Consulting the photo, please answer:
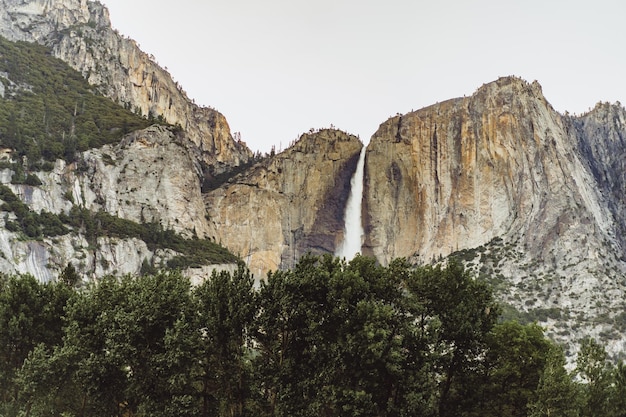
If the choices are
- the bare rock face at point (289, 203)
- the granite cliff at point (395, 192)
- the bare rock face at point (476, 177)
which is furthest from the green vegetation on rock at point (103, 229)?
the bare rock face at point (476, 177)

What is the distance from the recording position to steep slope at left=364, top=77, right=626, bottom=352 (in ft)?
297

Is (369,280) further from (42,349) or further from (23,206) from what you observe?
(23,206)

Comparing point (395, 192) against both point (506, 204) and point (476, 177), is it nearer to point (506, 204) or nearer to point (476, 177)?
point (476, 177)

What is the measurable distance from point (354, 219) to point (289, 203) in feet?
52.6

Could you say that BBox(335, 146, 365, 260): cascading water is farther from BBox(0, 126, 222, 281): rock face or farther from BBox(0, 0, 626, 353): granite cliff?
BBox(0, 126, 222, 281): rock face

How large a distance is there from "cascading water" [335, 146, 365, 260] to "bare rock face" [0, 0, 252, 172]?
128 feet

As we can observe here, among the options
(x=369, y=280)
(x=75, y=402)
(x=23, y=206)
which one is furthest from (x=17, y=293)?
(x=23, y=206)

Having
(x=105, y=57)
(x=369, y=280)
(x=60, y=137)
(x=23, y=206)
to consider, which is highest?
(x=105, y=57)

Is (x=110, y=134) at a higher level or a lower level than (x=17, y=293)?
higher

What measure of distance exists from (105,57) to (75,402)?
131360 millimetres

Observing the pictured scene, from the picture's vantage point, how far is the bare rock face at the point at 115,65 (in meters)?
142

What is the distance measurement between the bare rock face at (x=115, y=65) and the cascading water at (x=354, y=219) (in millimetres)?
39059

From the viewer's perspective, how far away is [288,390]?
2780 cm

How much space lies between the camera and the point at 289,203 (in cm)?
13050
